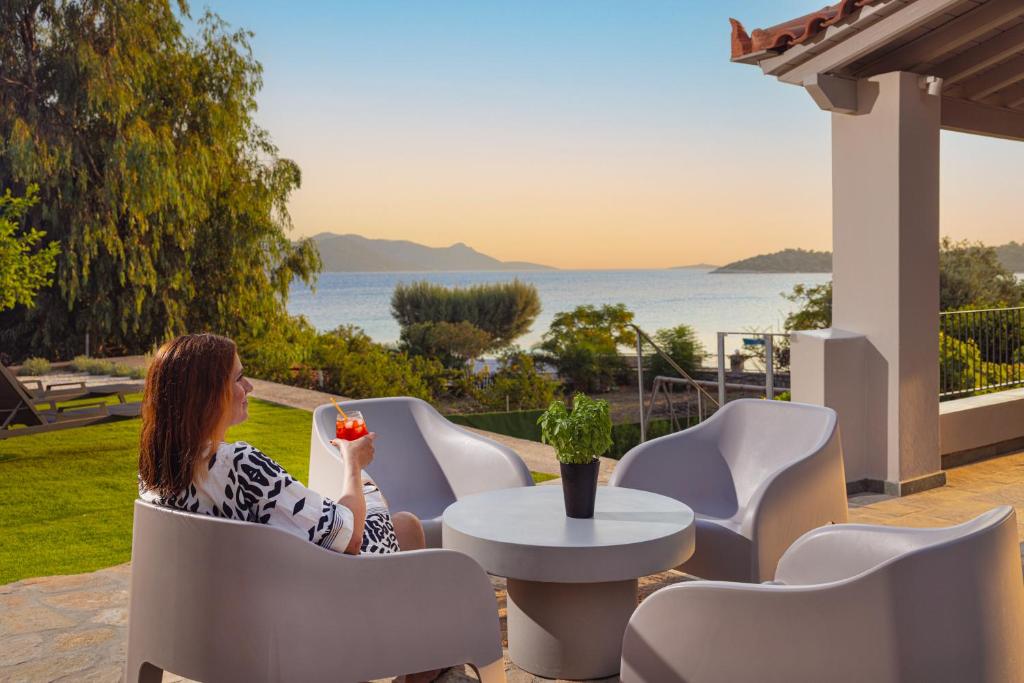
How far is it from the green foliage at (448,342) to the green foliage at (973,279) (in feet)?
35.3

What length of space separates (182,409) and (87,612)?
194 cm

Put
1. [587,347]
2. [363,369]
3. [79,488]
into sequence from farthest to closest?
[587,347] < [363,369] < [79,488]

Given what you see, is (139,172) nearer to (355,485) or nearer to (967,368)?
(967,368)

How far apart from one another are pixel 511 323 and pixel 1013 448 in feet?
66.6

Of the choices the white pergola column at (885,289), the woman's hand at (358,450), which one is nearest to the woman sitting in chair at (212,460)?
the woman's hand at (358,450)

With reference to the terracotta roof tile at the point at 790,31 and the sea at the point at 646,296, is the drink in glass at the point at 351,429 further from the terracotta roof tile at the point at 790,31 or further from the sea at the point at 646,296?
the sea at the point at 646,296

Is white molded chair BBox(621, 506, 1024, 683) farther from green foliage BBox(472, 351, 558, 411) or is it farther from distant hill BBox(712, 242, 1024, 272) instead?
distant hill BBox(712, 242, 1024, 272)

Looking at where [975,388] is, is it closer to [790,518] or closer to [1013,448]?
[1013,448]

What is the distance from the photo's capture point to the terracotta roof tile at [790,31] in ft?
15.4

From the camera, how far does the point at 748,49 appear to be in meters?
5.13

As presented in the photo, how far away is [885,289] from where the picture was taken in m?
5.05

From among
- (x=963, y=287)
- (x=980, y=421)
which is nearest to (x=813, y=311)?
(x=963, y=287)

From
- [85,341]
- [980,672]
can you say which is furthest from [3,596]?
[85,341]

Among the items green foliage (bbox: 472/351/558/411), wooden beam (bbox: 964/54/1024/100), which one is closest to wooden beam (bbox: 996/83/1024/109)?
wooden beam (bbox: 964/54/1024/100)
